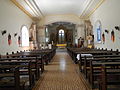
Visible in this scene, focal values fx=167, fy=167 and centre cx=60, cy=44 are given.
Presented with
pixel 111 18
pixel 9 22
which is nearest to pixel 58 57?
pixel 9 22

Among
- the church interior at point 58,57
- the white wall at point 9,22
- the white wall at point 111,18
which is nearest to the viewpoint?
the church interior at point 58,57

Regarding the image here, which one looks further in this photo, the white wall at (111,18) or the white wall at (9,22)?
the white wall at (9,22)

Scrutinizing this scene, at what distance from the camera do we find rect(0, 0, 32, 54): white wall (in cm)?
952

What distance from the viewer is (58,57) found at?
14.5 metres

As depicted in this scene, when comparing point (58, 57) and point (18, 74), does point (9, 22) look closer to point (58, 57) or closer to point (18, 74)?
point (58, 57)

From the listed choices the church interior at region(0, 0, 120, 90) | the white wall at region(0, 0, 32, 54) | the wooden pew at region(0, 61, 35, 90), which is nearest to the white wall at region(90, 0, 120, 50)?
the church interior at region(0, 0, 120, 90)

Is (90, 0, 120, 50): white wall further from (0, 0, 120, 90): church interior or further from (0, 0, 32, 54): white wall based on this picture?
(0, 0, 32, 54): white wall

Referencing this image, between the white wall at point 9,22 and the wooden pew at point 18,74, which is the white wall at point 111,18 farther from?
the white wall at point 9,22

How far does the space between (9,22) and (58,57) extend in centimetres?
550

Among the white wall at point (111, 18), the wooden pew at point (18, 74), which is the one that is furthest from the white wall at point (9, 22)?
the white wall at point (111, 18)

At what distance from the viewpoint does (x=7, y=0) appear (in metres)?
10.4

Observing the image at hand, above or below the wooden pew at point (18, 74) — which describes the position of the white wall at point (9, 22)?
above

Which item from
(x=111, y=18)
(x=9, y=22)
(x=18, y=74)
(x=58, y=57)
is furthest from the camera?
(x=58, y=57)

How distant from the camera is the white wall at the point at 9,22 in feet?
31.2
